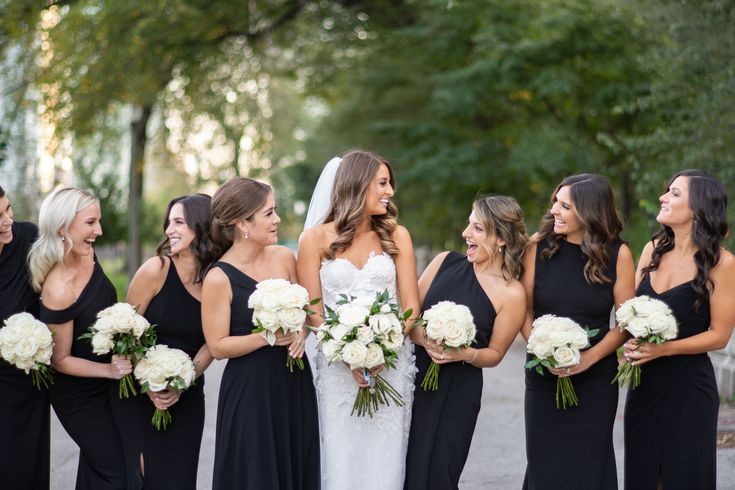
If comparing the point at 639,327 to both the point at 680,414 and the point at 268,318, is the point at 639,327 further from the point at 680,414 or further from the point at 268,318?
the point at 268,318

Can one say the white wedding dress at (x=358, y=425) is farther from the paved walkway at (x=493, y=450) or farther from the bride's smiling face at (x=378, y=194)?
the paved walkway at (x=493, y=450)

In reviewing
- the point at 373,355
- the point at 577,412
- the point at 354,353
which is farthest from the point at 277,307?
the point at 577,412

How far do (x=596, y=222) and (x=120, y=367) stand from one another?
9.42ft

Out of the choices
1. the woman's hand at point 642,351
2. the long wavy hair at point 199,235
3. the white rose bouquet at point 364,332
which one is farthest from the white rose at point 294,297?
the woman's hand at point 642,351

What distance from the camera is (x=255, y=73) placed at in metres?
22.6

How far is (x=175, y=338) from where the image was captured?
525 cm

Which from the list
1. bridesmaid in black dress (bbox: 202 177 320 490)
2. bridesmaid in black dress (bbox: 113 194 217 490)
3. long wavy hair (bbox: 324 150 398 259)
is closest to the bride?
long wavy hair (bbox: 324 150 398 259)

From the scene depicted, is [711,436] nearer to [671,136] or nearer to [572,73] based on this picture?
[671,136]

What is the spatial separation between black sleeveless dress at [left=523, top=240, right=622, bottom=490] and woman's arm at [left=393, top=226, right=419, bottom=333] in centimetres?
77

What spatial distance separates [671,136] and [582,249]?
668 cm

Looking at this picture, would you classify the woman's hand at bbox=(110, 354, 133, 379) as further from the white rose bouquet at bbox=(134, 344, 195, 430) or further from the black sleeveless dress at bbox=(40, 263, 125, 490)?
the black sleeveless dress at bbox=(40, 263, 125, 490)

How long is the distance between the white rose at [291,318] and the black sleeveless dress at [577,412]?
156 centimetres

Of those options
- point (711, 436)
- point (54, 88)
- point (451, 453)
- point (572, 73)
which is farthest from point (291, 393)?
point (54, 88)

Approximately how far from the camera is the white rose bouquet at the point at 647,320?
4.87 metres
